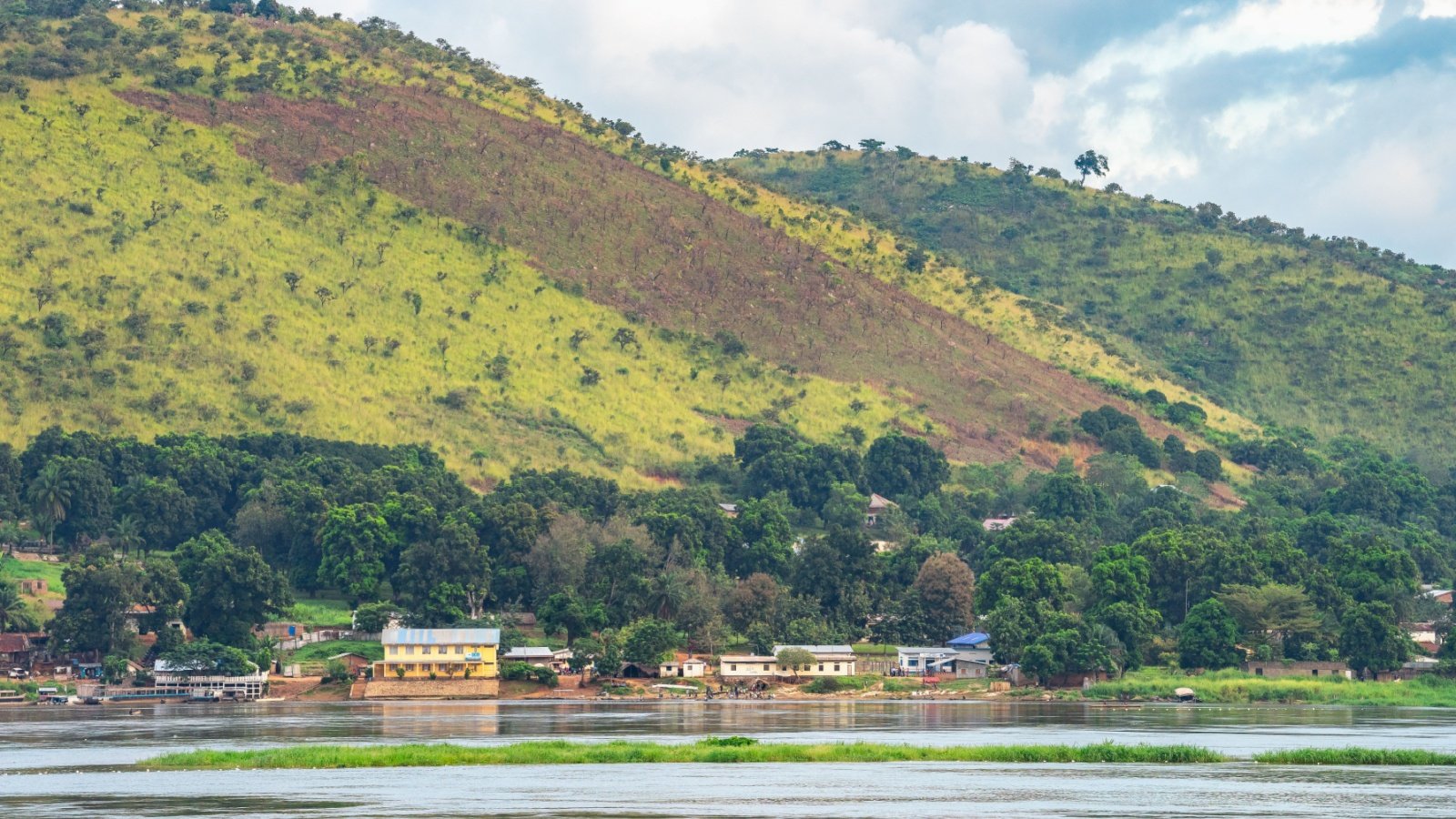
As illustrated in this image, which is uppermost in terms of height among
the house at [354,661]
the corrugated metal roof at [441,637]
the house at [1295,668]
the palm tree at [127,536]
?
the palm tree at [127,536]

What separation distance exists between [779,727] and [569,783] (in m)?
25.3

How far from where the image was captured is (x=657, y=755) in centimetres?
6838

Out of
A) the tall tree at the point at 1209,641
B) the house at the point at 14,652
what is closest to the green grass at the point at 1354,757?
→ the tall tree at the point at 1209,641

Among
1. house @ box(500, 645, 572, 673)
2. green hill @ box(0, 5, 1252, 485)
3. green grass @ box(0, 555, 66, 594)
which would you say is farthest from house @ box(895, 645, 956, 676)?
green grass @ box(0, 555, 66, 594)

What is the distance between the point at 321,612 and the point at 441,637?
1707cm

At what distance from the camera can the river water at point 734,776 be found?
53906mm

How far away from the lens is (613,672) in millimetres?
116750

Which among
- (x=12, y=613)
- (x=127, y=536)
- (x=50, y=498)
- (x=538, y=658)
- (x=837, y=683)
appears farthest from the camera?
(x=127, y=536)

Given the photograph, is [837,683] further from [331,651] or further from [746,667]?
[331,651]

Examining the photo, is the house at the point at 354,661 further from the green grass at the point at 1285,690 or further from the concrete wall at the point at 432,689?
the green grass at the point at 1285,690

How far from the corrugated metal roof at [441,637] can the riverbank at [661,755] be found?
45192 millimetres

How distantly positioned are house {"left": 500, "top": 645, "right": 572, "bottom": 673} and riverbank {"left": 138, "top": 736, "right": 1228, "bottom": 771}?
47.8 meters

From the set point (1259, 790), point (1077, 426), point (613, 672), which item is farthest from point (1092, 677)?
point (1077, 426)

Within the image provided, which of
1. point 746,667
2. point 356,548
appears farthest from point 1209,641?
point 356,548
